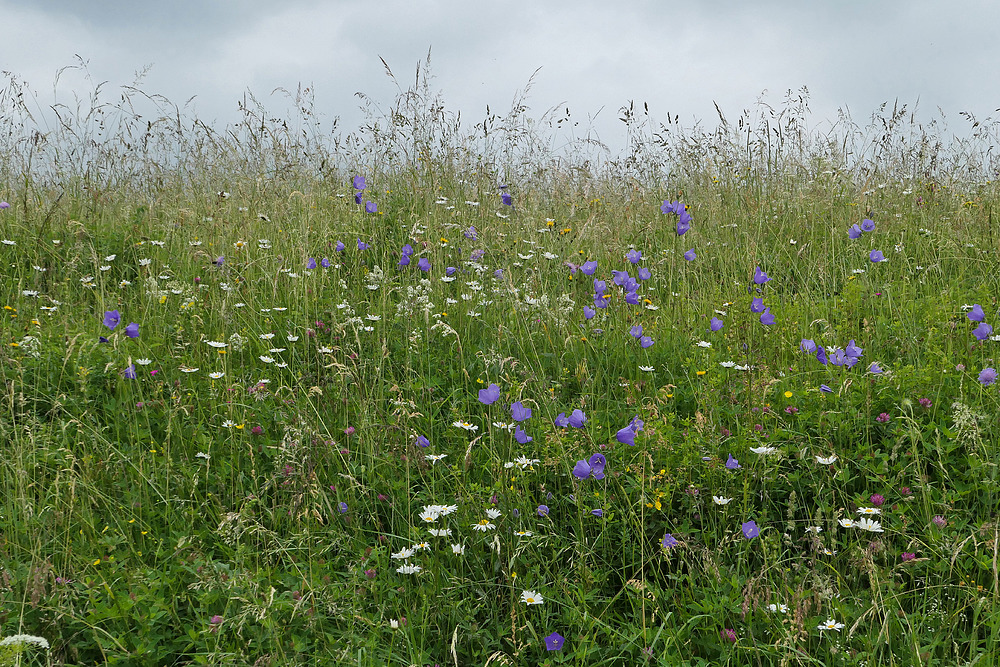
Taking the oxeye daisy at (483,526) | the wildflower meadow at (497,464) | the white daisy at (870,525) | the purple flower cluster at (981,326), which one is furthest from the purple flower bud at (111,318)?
the purple flower cluster at (981,326)

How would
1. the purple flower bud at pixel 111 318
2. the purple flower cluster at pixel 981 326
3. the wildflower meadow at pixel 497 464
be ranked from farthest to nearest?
the purple flower bud at pixel 111 318
the purple flower cluster at pixel 981 326
the wildflower meadow at pixel 497 464

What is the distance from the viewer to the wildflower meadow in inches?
74.2

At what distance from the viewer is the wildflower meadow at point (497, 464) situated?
1.88 m

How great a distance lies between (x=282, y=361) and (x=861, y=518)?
239 cm

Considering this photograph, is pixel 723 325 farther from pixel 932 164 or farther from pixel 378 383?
pixel 932 164

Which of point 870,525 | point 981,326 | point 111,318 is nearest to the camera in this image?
point 870,525

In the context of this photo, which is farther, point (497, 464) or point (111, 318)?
point (111, 318)

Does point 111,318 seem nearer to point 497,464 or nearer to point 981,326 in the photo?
point 497,464

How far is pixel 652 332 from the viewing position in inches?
133

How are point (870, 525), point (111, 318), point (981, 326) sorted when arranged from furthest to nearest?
1. point (111, 318)
2. point (981, 326)
3. point (870, 525)

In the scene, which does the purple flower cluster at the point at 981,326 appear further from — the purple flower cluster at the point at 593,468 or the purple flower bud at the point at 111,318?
the purple flower bud at the point at 111,318

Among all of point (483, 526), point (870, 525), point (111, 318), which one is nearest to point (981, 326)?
point (870, 525)

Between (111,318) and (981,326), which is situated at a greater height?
(111,318)

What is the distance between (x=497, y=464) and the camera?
2.35m
